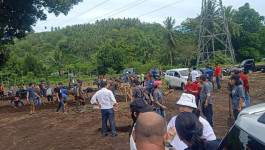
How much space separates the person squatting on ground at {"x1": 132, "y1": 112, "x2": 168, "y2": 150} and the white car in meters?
17.1

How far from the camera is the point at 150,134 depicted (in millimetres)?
1936

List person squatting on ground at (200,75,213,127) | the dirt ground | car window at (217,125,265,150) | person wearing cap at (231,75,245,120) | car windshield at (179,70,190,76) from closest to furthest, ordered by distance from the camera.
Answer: car window at (217,125,265,150)
person wearing cap at (231,75,245,120)
person squatting on ground at (200,75,213,127)
the dirt ground
car windshield at (179,70,190,76)

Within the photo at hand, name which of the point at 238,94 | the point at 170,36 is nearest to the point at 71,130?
the point at 238,94

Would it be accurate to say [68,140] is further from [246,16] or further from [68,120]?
[246,16]

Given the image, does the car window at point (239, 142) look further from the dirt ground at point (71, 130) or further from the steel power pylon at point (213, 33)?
the steel power pylon at point (213, 33)

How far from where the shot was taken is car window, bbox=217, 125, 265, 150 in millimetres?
1711

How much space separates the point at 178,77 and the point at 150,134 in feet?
58.6

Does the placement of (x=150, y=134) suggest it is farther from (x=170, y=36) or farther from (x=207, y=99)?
(x=170, y=36)

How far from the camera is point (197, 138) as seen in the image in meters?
2.48

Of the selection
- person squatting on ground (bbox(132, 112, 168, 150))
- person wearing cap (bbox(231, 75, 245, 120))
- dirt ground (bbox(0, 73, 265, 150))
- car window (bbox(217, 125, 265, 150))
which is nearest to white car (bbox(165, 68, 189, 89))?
dirt ground (bbox(0, 73, 265, 150))

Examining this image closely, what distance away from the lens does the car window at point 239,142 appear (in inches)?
67.4

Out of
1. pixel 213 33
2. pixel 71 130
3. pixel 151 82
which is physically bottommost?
→ pixel 71 130

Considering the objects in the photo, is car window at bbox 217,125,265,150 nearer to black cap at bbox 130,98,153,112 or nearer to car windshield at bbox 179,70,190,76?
black cap at bbox 130,98,153,112

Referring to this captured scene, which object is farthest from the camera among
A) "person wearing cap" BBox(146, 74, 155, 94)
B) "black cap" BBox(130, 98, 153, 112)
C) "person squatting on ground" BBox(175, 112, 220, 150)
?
"person wearing cap" BBox(146, 74, 155, 94)
